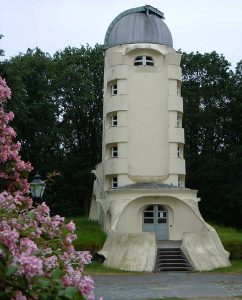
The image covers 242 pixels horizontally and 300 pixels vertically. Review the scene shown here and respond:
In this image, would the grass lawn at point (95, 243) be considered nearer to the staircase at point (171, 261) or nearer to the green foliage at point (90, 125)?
the staircase at point (171, 261)

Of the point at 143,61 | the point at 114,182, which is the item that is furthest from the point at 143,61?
the point at 114,182

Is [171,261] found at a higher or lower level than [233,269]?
higher

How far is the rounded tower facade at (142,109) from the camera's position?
3128 centimetres

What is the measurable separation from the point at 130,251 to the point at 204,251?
12.6 ft

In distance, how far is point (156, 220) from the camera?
30.2m

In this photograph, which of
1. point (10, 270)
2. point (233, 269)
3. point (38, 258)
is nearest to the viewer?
point (10, 270)

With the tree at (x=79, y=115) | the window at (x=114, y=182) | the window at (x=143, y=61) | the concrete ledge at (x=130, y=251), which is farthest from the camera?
the tree at (x=79, y=115)

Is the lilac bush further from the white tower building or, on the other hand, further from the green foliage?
the green foliage

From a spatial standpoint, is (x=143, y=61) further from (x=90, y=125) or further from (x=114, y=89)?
(x=90, y=125)

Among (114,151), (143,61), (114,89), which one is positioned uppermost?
(143,61)

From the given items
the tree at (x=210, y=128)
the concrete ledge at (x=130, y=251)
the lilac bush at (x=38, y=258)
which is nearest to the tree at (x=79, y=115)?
the tree at (x=210, y=128)

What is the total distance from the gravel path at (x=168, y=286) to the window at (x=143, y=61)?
14.1 metres

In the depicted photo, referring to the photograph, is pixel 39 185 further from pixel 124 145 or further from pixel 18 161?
pixel 124 145

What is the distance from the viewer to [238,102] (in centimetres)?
4512
